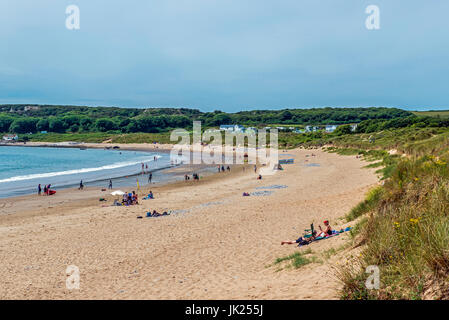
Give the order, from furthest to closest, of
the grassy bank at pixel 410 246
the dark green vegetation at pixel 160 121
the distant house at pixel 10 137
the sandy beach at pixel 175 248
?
the distant house at pixel 10 137, the dark green vegetation at pixel 160 121, the sandy beach at pixel 175 248, the grassy bank at pixel 410 246

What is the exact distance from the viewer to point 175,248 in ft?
34.9

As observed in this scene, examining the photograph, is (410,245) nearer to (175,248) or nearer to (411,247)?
(411,247)

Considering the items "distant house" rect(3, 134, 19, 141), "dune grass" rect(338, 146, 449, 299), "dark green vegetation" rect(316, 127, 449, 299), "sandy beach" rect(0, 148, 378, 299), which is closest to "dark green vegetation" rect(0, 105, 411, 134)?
"distant house" rect(3, 134, 19, 141)

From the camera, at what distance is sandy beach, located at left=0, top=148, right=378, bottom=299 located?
22.6 ft

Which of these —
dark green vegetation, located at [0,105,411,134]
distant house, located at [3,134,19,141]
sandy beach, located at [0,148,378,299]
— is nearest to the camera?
sandy beach, located at [0,148,378,299]

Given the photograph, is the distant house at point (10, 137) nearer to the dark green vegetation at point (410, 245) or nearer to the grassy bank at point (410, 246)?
the dark green vegetation at point (410, 245)

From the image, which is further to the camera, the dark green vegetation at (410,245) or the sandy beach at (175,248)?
the sandy beach at (175,248)

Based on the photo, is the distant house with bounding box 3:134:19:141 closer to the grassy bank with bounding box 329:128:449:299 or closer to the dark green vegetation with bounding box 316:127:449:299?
the dark green vegetation with bounding box 316:127:449:299

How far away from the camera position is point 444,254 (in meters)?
4.18

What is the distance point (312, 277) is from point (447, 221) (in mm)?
2364

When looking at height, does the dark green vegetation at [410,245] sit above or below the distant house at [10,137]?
below

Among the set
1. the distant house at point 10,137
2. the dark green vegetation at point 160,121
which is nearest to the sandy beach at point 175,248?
the dark green vegetation at point 160,121

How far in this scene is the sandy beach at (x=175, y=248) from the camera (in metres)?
6.88
